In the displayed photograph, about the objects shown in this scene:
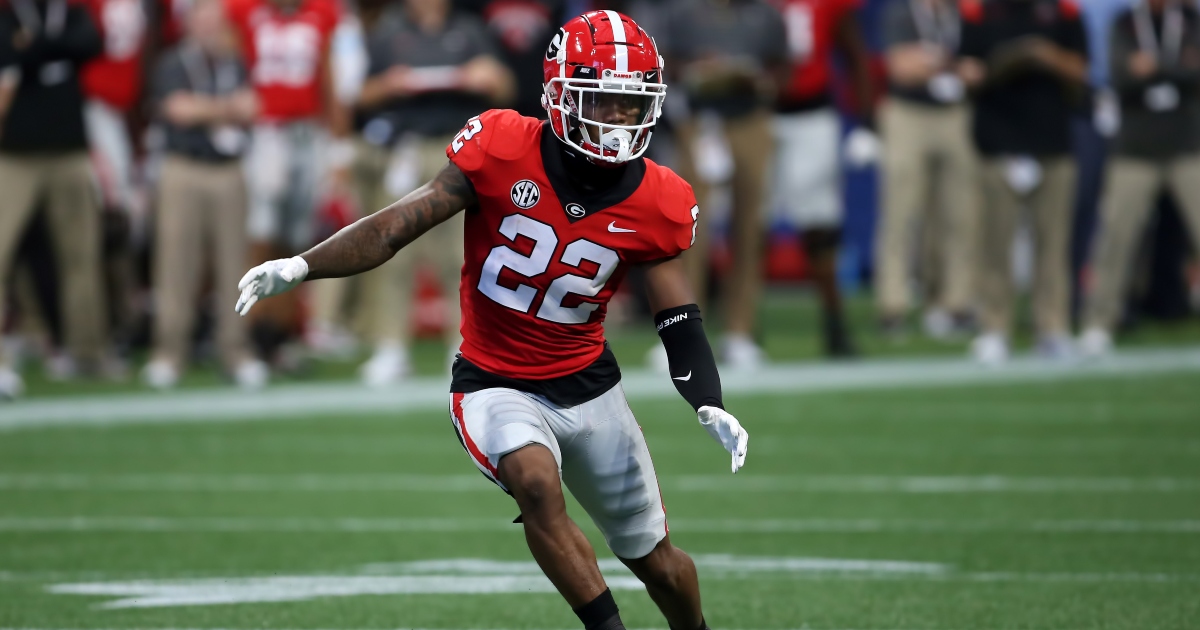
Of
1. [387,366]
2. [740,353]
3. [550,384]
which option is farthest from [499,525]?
[740,353]

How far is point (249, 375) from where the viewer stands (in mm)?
11203

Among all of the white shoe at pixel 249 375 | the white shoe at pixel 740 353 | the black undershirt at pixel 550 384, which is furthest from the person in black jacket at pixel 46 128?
the black undershirt at pixel 550 384

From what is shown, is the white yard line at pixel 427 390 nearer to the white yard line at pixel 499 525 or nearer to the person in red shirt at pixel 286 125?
the person in red shirt at pixel 286 125

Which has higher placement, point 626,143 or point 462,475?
point 626,143

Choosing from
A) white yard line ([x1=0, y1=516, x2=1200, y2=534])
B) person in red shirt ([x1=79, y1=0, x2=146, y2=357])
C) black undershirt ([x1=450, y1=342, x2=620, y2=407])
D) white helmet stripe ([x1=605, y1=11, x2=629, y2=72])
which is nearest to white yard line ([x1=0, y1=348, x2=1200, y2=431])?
person in red shirt ([x1=79, y1=0, x2=146, y2=357])

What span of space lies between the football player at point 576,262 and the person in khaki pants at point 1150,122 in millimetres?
8340

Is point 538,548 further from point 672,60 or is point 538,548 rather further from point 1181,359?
point 1181,359

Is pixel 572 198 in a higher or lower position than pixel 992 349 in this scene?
higher

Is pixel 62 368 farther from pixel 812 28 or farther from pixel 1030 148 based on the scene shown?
pixel 1030 148

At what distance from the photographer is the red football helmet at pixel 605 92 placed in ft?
14.9

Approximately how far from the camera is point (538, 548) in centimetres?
432

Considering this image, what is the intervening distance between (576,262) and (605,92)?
17.3 inches

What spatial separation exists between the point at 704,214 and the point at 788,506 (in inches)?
248

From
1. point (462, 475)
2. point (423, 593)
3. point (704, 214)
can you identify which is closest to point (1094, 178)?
point (704, 214)
